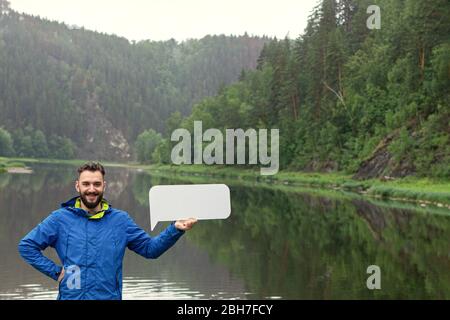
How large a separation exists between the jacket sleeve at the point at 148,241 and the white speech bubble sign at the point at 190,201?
571 mm

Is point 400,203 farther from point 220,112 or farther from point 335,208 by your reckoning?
point 220,112

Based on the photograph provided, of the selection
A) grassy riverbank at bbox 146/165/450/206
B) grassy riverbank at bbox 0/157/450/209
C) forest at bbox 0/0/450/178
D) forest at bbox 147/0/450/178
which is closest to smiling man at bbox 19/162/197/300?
grassy riverbank at bbox 0/157/450/209

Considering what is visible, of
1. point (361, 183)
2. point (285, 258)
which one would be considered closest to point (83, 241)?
point (285, 258)

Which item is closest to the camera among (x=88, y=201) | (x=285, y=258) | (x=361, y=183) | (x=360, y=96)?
(x=88, y=201)

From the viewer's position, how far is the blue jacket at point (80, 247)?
24.6 ft

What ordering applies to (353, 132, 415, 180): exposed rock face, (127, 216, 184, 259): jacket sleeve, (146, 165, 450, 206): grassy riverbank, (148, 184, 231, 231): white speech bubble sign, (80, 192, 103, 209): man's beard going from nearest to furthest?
(148, 184, 231, 231): white speech bubble sign < (80, 192, 103, 209): man's beard < (127, 216, 184, 259): jacket sleeve < (146, 165, 450, 206): grassy riverbank < (353, 132, 415, 180): exposed rock face

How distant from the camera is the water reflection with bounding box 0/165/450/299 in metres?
21.3

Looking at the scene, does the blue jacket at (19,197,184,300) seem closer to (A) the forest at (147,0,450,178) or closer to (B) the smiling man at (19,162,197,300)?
(B) the smiling man at (19,162,197,300)

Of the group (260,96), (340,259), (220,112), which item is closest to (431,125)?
(340,259)

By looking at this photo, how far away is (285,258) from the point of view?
28406 mm

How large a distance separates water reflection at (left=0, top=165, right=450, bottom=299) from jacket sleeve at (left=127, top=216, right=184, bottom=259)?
12.9 m

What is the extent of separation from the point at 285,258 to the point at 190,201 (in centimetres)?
2184

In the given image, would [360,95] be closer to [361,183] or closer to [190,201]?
[361,183]
